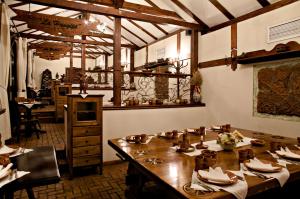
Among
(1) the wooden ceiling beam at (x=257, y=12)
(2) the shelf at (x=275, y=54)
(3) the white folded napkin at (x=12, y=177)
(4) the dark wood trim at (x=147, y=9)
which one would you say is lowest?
(3) the white folded napkin at (x=12, y=177)

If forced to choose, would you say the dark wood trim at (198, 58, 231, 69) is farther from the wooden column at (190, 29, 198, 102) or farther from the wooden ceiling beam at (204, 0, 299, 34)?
the wooden ceiling beam at (204, 0, 299, 34)

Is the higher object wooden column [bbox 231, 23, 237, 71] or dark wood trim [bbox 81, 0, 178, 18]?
dark wood trim [bbox 81, 0, 178, 18]

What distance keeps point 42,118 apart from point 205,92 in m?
6.02

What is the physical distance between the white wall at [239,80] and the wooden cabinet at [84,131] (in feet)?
8.53

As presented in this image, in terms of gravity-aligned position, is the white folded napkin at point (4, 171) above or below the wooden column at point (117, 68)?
below

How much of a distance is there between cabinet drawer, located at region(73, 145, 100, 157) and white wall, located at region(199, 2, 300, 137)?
8.88 ft

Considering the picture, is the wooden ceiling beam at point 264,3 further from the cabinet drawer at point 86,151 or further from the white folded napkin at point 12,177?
the white folded napkin at point 12,177

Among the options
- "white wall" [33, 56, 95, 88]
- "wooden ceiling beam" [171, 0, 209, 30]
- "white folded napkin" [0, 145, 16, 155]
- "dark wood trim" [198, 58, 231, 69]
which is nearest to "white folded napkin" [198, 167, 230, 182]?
"white folded napkin" [0, 145, 16, 155]

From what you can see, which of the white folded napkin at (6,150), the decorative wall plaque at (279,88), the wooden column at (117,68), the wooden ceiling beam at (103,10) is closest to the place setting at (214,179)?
the white folded napkin at (6,150)

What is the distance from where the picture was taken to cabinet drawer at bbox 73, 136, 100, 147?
3275 mm

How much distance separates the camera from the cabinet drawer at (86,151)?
3281 mm

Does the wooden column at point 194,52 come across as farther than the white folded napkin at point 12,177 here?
Yes

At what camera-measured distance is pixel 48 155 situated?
170 cm

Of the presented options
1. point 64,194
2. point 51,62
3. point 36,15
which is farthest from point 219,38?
point 51,62
